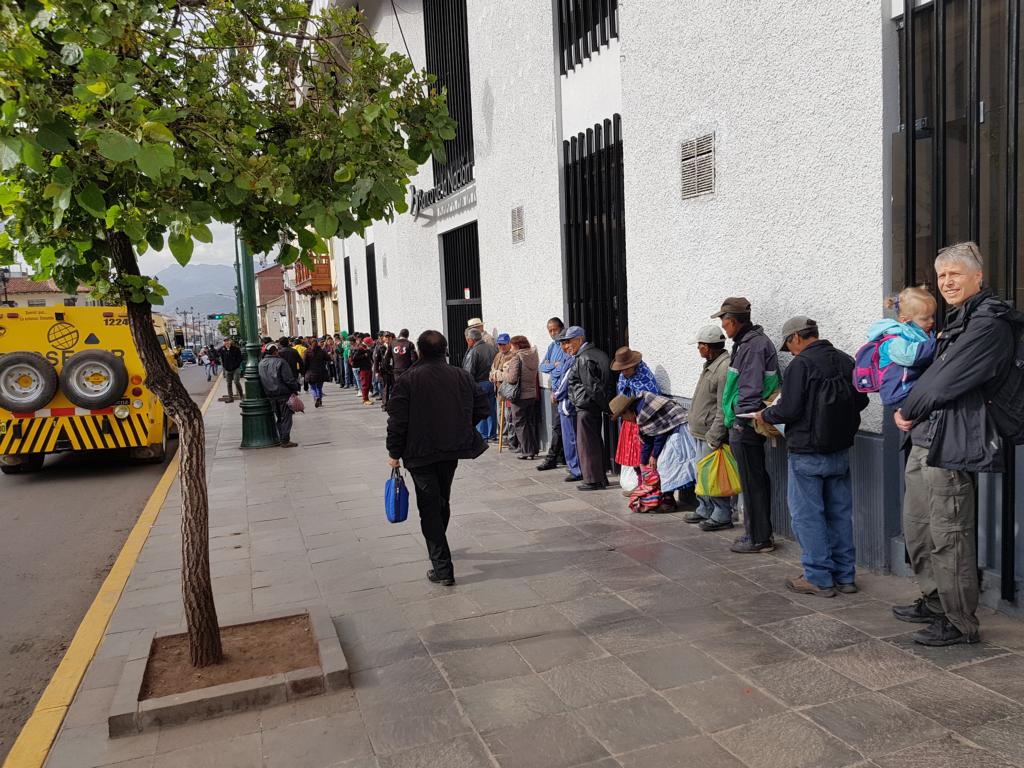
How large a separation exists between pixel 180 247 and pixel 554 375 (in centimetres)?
630

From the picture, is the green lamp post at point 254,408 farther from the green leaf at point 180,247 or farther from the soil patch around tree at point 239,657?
the green leaf at point 180,247

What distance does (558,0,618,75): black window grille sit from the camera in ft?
28.4

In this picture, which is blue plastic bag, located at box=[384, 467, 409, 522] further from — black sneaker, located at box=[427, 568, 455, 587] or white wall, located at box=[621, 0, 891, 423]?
white wall, located at box=[621, 0, 891, 423]

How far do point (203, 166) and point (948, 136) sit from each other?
4.41 meters

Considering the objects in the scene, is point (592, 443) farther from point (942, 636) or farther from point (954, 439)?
point (954, 439)

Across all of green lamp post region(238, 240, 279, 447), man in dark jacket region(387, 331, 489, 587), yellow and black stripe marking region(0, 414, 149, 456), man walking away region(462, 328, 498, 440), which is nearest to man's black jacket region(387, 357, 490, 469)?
man in dark jacket region(387, 331, 489, 587)

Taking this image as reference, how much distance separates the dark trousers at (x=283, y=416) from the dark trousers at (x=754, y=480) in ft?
28.7

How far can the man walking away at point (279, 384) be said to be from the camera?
12625 mm

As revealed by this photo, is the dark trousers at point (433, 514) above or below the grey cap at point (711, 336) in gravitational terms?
below

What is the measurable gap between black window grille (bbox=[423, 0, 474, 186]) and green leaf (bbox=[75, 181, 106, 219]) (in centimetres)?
1050

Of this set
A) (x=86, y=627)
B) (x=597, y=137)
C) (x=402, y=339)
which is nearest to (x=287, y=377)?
(x=402, y=339)

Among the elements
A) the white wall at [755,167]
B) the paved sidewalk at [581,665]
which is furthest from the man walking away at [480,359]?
the paved sidewalk at [581,665]

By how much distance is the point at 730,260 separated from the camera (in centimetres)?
684

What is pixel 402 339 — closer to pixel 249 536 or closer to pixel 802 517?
pixel 249 536
